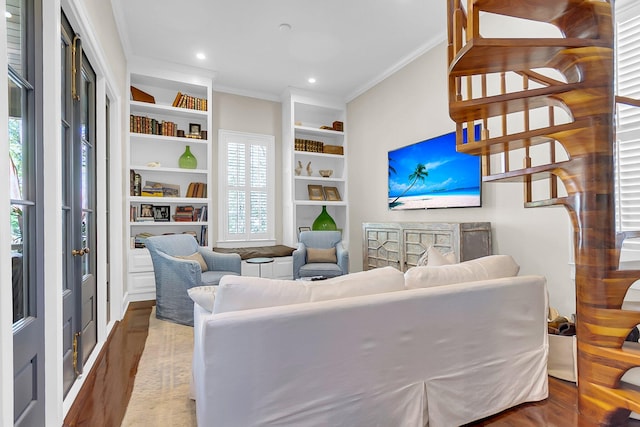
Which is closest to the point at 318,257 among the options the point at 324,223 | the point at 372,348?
the point at 324,223

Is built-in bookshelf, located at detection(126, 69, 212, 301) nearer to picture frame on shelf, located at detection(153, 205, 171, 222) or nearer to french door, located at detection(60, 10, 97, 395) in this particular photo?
picture frame on shelf, located at detection(153, 205, 171, 222)

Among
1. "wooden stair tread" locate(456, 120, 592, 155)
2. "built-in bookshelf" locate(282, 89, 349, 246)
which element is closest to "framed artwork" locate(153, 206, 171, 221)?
"built-in bookshelf" locate(282, 89, 349, 246)

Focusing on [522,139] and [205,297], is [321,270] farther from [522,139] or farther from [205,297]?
[522,139]

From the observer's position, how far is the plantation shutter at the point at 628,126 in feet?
7.41

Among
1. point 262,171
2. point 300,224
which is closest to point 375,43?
point 262,171

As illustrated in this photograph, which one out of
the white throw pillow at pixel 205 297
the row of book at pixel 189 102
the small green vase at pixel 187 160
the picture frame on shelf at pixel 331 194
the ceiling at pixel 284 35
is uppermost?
the ceiling at pixel 284 35

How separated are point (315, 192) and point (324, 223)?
1.81 ft

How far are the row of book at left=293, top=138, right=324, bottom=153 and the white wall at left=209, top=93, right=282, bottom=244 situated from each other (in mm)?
407

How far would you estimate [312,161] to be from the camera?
5.72 m

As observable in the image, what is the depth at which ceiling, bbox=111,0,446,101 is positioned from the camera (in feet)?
10.5

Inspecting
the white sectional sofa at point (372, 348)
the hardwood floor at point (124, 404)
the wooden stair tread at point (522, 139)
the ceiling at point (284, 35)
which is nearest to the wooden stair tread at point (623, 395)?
the hardwood floor at point (124, 404)

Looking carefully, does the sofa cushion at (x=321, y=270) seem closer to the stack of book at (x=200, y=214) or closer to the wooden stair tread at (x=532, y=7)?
the stack of book at (x=200, y=214)

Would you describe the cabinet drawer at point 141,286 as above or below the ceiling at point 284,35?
below

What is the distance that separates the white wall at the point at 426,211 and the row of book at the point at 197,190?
234cm
